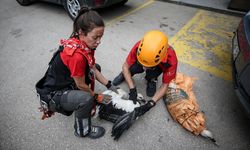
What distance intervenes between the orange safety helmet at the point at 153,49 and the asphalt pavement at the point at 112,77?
0.78 metres

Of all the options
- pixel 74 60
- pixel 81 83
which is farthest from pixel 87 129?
pixel 74 60

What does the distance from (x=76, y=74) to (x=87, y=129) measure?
0.72 metres

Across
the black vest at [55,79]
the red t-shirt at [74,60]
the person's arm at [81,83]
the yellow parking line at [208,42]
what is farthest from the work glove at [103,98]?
the yellow parking line at [208,42]

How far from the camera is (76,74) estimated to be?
1.64 metres

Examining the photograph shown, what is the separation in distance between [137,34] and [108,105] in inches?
90.6

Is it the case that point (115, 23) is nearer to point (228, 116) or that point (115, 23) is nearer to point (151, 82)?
point (151, 82)

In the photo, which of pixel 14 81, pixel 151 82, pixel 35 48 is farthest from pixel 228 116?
pixel 35 48

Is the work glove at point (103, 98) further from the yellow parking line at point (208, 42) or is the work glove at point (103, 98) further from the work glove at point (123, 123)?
the yellow parking line at point (208, 42)

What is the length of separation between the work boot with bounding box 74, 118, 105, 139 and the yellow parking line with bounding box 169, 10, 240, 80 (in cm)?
202

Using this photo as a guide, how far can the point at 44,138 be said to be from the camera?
84.0 inches

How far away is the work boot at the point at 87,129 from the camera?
197 cm

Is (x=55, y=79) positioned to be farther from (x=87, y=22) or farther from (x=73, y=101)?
(x=87, y=22)

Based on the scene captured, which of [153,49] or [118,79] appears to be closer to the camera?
[153,49]

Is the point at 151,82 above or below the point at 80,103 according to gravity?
below
